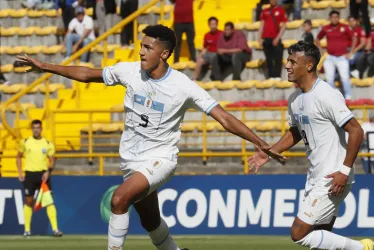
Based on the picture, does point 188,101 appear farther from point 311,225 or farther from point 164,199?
point 164,199

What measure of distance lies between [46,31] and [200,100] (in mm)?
15666

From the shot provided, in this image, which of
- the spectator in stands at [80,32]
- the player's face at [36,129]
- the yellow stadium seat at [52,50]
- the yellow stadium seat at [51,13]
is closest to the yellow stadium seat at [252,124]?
the player's face at [36,129]

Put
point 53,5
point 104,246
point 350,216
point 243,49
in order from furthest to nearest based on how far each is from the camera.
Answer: point 53,5 < point 243,49 < point 350,216 < point 104,246

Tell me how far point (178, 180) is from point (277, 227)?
6.01 ft

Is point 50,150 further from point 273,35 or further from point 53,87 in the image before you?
point 273,35

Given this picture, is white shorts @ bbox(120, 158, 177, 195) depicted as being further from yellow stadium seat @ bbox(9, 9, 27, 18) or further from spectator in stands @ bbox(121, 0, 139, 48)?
yellow stadium seat @ bbox(9, 9, 27, 18)

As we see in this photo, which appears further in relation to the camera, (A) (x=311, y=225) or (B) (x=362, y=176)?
(B) (x=362, y=176)

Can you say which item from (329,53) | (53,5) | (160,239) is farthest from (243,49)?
(160,239)

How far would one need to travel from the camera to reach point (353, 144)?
10656 millimetres

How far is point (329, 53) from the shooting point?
2169cm

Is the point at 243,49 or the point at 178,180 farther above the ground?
the point at 243,49

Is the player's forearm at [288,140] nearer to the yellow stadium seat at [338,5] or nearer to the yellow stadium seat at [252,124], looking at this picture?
the yellow stadium seat at [252,124]

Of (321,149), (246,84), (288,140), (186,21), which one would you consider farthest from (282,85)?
(321,149)

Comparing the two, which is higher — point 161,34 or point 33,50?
point 161,34
